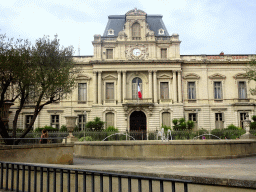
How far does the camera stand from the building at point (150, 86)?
3519 cm

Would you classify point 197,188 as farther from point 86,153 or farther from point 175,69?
point 175,69

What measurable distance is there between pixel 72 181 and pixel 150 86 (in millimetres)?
30330

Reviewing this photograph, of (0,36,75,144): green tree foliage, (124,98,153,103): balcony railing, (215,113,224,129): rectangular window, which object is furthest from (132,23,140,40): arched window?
(0,36,75,144): green tree foliage

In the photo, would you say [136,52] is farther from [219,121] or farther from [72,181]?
[72,181]

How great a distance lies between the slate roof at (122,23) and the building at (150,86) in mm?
1578

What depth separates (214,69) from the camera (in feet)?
122

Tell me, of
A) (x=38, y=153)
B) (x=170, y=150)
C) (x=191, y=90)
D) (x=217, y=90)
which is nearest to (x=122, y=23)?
(x=191, y=90)

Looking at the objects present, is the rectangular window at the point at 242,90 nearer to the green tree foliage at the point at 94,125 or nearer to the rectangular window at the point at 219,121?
the rectangular window at the point at 219,121

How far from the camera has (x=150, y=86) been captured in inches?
1400

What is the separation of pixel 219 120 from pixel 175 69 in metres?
9.25

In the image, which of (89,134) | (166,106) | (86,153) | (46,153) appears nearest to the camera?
(46,153)

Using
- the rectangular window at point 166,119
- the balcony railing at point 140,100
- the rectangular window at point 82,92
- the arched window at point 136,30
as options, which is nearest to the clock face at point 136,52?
the arched window at point 136,30

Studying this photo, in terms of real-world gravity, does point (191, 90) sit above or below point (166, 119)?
above

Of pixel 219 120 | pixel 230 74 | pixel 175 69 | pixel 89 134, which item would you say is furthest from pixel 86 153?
pixel 230 74
